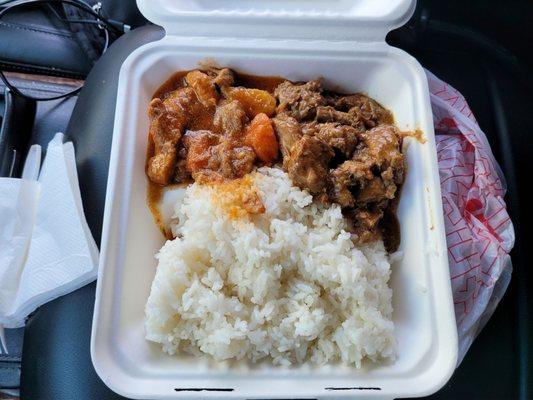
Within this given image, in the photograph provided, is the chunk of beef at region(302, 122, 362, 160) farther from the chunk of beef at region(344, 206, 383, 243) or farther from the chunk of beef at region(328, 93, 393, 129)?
the chunk of beef at region(344, 206, 383, 243)

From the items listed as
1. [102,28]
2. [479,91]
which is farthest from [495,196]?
[102,28]

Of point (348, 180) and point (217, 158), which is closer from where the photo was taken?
point (348, 180)

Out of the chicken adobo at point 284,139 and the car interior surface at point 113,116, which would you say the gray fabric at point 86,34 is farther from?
the chicken adobo at point 284,139

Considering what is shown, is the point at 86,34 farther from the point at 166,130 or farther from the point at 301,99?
the point at 301,99

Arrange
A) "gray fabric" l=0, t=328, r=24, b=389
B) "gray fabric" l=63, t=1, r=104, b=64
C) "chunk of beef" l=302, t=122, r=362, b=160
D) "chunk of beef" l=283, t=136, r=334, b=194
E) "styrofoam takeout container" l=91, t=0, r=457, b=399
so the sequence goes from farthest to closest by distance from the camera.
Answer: "gray fabric" l=63, t=1, r=104, b=64 < "gray fabric" l=0, t=328, r=24, b=389 < "chunk of beef" l=302, t=122, r=362, b=160 < "chunk of beef" l=283, t=136, r=334, b=194 < "styrofoam takeout container" l=91, t=0, r=457, b=399

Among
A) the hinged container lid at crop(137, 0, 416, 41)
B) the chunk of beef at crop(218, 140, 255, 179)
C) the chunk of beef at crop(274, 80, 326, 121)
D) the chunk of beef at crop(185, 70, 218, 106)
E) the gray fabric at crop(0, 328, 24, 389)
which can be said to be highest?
the hinged container lid at crop(137, 0, 416, 41)

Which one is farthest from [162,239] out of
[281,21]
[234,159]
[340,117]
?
[281,21]

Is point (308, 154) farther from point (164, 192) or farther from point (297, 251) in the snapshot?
point (164, 192)

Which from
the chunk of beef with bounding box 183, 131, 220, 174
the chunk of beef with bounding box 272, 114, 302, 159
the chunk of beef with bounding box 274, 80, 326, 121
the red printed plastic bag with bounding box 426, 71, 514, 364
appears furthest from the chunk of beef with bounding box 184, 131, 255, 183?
the red printed plastic bag with bounding box 426, 71, 514, 364
